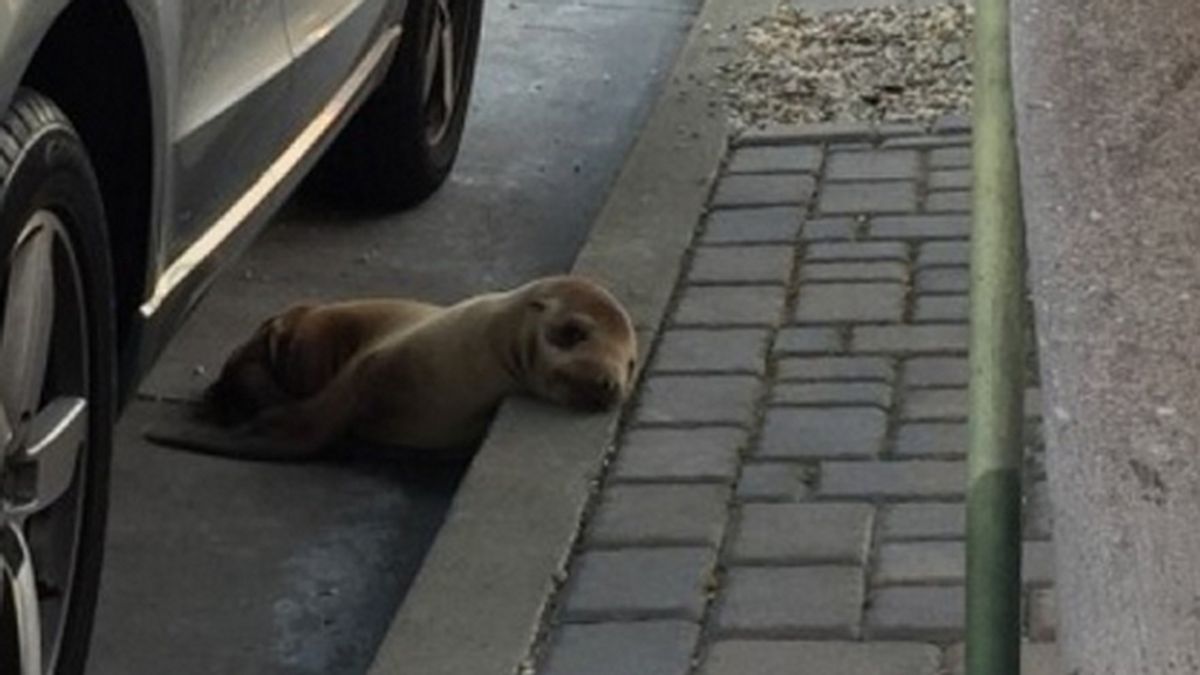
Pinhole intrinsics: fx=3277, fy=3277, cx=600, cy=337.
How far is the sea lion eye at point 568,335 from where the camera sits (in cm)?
589

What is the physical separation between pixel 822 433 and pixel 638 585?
2.49 ft

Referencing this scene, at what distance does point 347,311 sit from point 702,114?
178cm

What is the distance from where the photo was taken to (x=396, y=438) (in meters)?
6.03

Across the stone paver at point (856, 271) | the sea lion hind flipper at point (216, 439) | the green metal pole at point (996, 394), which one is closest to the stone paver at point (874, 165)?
the stone paver at point (856, 271)

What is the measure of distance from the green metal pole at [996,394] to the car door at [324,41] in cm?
311

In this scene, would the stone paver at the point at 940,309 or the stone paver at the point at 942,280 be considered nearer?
the stone paver at the point at 940,309

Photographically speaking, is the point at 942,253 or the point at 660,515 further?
the point at 942,253

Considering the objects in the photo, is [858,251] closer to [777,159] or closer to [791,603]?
[777,159]

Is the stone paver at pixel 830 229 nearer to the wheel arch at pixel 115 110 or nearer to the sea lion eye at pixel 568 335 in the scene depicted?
the sea lion eye at pixel 568 335

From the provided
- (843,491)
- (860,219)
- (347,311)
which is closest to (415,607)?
(843,491)

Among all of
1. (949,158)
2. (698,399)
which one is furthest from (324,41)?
(949,158)

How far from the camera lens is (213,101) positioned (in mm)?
5027

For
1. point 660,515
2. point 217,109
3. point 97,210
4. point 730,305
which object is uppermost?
point 97,210

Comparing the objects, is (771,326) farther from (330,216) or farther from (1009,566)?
(1009,566)
